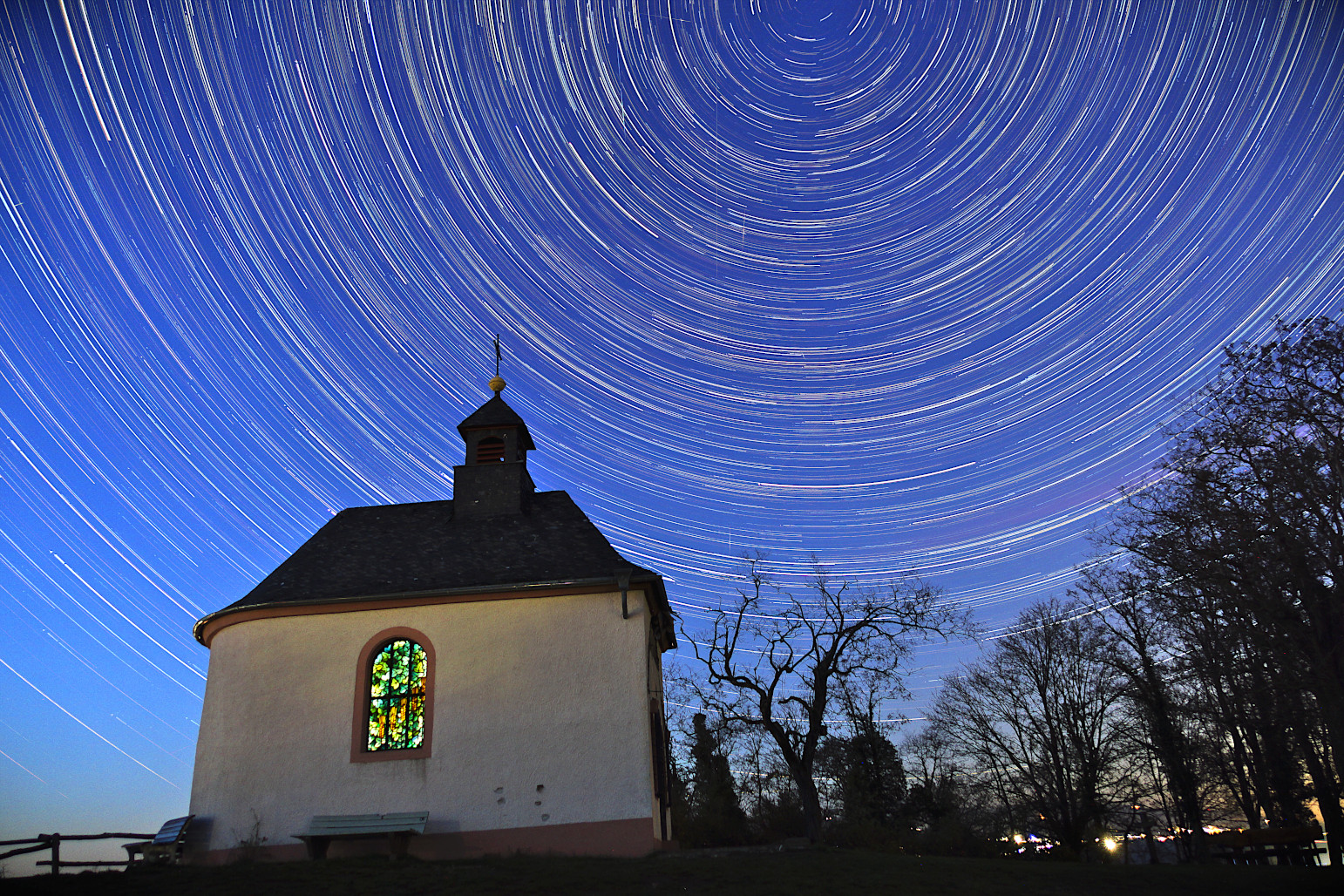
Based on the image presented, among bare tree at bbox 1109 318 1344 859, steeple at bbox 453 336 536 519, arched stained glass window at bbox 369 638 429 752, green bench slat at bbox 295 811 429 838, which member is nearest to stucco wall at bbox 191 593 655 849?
green bench slat at bbox 295 811 429 838

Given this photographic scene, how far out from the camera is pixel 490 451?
23094 millimetres

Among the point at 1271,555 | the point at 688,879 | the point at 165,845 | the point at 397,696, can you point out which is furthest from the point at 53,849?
the point at 1271,555

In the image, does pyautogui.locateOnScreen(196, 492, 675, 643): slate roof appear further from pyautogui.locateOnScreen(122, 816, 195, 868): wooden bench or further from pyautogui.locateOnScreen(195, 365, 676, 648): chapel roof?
pyautogui.locateOnScreen(122, 816, 195, 868): wooden bench

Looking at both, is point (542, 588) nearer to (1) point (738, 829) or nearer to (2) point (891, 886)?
(2) point (891, 886)

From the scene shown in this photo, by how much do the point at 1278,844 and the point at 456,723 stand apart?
22413mm

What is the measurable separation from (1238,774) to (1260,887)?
14383mm

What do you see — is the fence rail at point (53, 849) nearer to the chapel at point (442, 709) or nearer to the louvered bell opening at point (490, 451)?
the chapel at point (442, 709)

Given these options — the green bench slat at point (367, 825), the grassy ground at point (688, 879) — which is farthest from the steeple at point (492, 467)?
the grassy ground at point (688, 879)

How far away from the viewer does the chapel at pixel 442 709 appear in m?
16.5

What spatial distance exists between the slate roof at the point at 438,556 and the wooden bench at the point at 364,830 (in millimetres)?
4612

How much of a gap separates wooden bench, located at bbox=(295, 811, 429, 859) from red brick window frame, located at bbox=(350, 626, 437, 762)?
1171 mm

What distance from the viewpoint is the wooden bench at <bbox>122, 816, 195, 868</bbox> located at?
15.7 meters

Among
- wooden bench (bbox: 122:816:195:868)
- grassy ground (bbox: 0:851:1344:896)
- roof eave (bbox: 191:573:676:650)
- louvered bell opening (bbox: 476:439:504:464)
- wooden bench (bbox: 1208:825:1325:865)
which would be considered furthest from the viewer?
louvered bell opening (bbox: 476:439:504:464)

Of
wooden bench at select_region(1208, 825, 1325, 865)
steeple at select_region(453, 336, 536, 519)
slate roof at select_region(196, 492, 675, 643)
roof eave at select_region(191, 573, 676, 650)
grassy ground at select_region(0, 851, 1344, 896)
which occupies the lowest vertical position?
wooden bench at select_region(1208, 825, 1325, 865)
